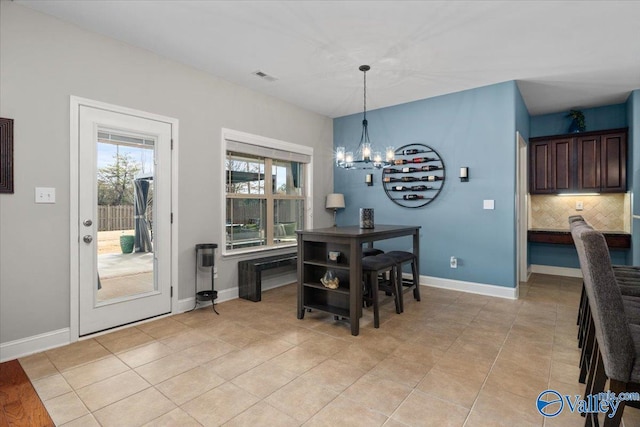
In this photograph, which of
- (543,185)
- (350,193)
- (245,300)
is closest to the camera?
(245,300)

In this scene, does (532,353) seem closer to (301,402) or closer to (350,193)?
(301,402)

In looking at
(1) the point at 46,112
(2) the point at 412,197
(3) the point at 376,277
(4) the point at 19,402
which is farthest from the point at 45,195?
(2) the point at 412,197

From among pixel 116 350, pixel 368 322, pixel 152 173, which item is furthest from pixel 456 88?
pixel 116 350

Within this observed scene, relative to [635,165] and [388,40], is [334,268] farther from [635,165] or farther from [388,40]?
[635,165]

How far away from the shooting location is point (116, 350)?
273 centimetres

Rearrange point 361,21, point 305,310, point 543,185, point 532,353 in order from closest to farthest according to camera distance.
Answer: point 532,353, point 361,21, point 305,310, point 543,185

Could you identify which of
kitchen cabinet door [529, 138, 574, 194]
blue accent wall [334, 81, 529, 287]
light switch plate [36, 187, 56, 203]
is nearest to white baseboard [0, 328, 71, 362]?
light switch plate [36, 187, 56, 203]

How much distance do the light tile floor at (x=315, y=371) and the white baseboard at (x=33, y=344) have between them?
9 cm

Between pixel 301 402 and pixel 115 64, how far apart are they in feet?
11.2

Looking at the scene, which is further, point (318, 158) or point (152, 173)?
point (318, 158)

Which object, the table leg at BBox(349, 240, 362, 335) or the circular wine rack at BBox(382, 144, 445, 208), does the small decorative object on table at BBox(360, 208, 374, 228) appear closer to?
the table leg at BBox(349, 240, 362, 335)

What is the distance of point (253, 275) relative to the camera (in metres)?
4.13

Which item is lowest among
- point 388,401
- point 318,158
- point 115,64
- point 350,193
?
point 388,401

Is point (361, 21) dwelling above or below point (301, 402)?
above
